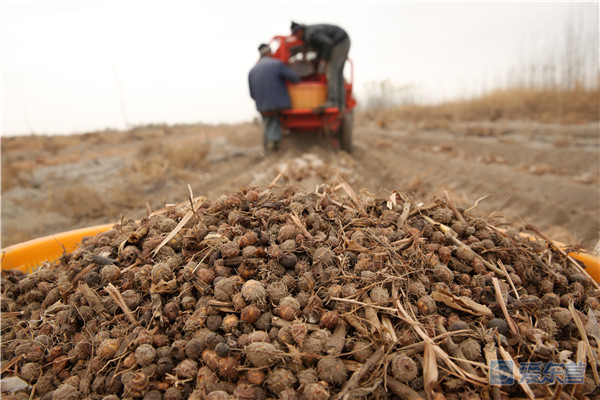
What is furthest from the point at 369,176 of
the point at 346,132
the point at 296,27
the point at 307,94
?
the point at 296,27

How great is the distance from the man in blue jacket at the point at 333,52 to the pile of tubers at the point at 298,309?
5439 millimetres

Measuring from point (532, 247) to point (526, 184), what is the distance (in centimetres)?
462

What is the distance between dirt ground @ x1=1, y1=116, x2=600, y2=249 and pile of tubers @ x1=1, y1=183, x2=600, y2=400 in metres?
0.75

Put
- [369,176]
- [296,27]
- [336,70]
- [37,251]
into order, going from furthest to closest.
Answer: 1. [296,27]
2. [336,70]
3. [369,176]
4. [37,251]

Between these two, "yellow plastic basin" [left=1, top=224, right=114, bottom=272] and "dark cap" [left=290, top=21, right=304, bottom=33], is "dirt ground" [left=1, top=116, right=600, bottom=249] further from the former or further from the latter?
"dark cap" [left=290, top=21, right=304, bottom=33]

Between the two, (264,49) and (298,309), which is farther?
(264,49)

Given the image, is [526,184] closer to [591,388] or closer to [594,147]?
[594,147]

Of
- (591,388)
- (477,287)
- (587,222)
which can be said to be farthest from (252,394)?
(587,222)

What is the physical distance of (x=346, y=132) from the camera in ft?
25.4

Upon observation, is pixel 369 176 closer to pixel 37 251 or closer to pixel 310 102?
pixel 310 102

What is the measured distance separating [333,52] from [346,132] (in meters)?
1.80

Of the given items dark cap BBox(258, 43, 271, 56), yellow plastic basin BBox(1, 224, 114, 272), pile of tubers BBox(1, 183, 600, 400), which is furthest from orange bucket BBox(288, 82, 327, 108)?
pile of tubers BBox(1, 183, 600, 400)

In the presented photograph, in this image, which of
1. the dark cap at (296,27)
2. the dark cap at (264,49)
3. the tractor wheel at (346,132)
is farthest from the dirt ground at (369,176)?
the dark cap at (296,27)

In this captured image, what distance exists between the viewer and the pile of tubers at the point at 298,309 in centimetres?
109
